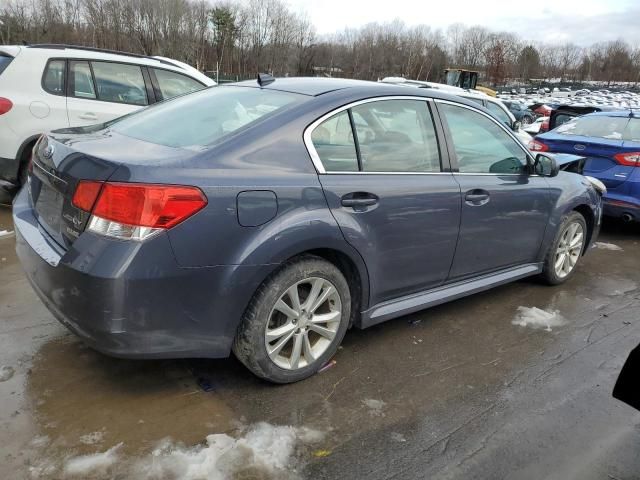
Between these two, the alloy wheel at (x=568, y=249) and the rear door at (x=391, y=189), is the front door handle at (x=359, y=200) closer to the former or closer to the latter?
the rear door at (x=391, y=189)

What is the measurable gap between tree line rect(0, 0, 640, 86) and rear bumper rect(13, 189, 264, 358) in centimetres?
5059

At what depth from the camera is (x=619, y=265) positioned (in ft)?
18.7

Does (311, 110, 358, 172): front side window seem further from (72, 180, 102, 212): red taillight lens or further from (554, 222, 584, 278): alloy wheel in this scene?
(554, 222, 584, 278): alloy wheel

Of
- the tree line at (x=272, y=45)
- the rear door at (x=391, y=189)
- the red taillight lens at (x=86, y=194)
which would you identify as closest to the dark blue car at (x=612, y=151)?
the rear door at (x=391, y=189)

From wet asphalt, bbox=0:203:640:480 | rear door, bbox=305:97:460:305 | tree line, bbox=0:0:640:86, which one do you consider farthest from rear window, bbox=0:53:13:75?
tree line, bbox=0:0:640:86

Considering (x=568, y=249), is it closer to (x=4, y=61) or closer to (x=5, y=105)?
(x=5, y=105)

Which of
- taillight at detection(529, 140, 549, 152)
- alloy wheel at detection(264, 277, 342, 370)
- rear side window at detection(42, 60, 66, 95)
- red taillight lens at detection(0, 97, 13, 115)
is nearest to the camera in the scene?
alloy wheel at detection(264, 277, 342, 370)

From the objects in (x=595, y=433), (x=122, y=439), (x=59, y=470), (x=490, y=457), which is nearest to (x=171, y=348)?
(x=122, y=439)

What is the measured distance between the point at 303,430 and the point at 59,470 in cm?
106

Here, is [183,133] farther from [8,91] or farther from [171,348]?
[8,91]

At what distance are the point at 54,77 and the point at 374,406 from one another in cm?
505

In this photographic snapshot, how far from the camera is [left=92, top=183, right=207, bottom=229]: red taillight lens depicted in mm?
2299

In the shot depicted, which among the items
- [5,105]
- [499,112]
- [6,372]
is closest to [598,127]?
[499,112]

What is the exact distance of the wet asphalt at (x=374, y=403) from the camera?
2.43m
